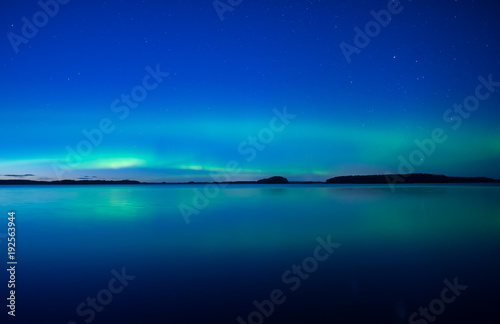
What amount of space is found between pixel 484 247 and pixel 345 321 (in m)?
8.67

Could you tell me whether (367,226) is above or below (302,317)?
above

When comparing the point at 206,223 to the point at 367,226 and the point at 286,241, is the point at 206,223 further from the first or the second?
the point at 367,226

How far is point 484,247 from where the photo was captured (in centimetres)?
1111

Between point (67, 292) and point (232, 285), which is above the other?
point (67, 292)

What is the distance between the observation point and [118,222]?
1880cm

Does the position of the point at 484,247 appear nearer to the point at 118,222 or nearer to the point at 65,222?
the point at 118,222

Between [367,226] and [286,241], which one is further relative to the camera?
[367,226]

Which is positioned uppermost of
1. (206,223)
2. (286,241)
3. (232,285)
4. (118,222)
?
(118,222)

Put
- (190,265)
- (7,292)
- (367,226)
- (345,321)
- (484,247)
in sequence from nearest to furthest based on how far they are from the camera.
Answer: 1. (345,321)
2. (7,292)
3. (190,265)
4. (484,247)
5. (367,226)

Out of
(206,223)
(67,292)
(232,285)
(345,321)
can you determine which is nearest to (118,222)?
(206,223)

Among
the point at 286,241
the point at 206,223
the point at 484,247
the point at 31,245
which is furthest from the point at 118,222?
the point at 484,247

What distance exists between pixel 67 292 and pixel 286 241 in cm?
766

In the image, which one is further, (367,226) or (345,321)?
(367,226)

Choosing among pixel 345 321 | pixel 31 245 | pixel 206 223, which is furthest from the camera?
pixel 206 223
